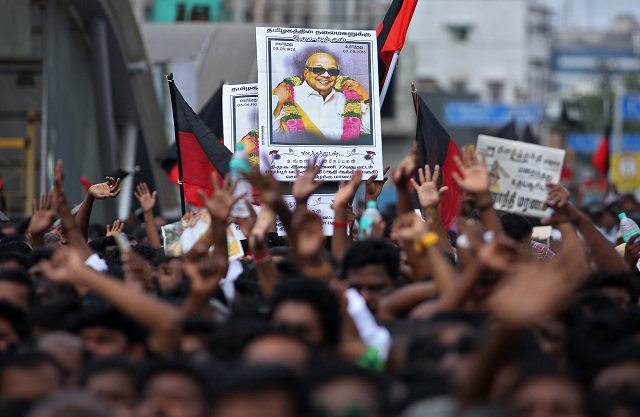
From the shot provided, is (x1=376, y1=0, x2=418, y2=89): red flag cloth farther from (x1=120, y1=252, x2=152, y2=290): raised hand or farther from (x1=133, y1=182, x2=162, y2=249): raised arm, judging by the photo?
(x1=120, y1=252, x2=152, y2=290): raised hand

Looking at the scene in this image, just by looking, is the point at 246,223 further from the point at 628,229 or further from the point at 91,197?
the point at 628,229

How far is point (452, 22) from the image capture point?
8369 cm

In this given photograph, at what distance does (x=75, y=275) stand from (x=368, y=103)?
15.5 feet

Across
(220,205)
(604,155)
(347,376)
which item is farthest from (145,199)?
(604,155)

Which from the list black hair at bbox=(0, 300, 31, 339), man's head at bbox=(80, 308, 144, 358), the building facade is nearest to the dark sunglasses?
black hair at bbox=(0, 300, 31, 339)

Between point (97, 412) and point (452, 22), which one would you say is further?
point (452, 22)

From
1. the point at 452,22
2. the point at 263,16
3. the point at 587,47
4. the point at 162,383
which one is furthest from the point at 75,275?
the point at 587,47

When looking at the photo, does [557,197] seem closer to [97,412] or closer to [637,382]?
[637,382]

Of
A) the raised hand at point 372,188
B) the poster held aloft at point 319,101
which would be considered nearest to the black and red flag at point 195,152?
the poster held aloft at point 319,101

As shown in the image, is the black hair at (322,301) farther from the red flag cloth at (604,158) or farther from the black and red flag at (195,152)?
the red flag cloth at (604,158)

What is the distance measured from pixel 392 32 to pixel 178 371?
22.0 feet

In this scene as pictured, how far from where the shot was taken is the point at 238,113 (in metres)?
11.8

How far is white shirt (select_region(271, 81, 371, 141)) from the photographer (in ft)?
35.1

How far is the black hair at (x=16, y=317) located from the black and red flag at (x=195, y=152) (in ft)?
12.9
